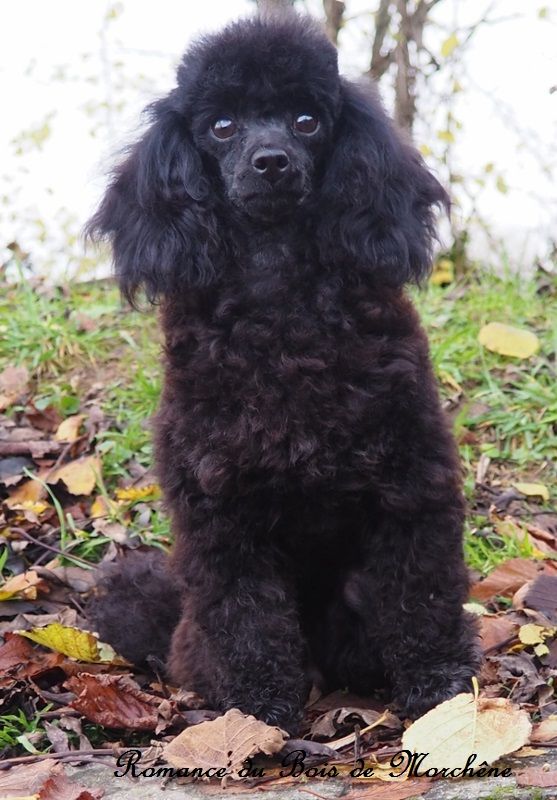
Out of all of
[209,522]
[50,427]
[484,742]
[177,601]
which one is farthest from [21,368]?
[484,742]

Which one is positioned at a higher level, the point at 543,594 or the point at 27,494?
the point at 543,594

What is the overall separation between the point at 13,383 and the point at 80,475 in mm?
756

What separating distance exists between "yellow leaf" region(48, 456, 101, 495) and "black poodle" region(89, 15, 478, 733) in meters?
1.33

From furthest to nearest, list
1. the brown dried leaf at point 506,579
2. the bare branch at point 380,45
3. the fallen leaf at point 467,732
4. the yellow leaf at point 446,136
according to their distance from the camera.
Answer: the bare branch at point 380,45 → the yellow leaf at point 446,136 → the brown dried leaf at point 506,579 → the fallen leaf at point 467,732

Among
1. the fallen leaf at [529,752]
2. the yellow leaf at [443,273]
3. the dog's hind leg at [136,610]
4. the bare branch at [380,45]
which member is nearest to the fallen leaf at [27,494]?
the dog's hind leg at [136,610]

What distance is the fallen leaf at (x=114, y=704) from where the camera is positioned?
2.49 metres

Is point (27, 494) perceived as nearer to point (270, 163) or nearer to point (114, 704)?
point (114, 704)

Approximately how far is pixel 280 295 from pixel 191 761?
1044 millimetres

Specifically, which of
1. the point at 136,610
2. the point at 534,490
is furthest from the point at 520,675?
the point at 534,490

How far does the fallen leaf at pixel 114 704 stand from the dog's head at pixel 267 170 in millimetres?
968

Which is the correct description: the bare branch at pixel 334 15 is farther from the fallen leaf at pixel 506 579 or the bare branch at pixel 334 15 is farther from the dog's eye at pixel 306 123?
the fallen leaf at pixel 506 579

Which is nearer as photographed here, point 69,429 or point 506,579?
point 506,579

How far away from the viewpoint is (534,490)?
12.1ft

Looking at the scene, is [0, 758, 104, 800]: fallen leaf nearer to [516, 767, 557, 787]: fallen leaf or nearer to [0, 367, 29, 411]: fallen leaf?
[516, 767, 557, 787]: fallen leaf
